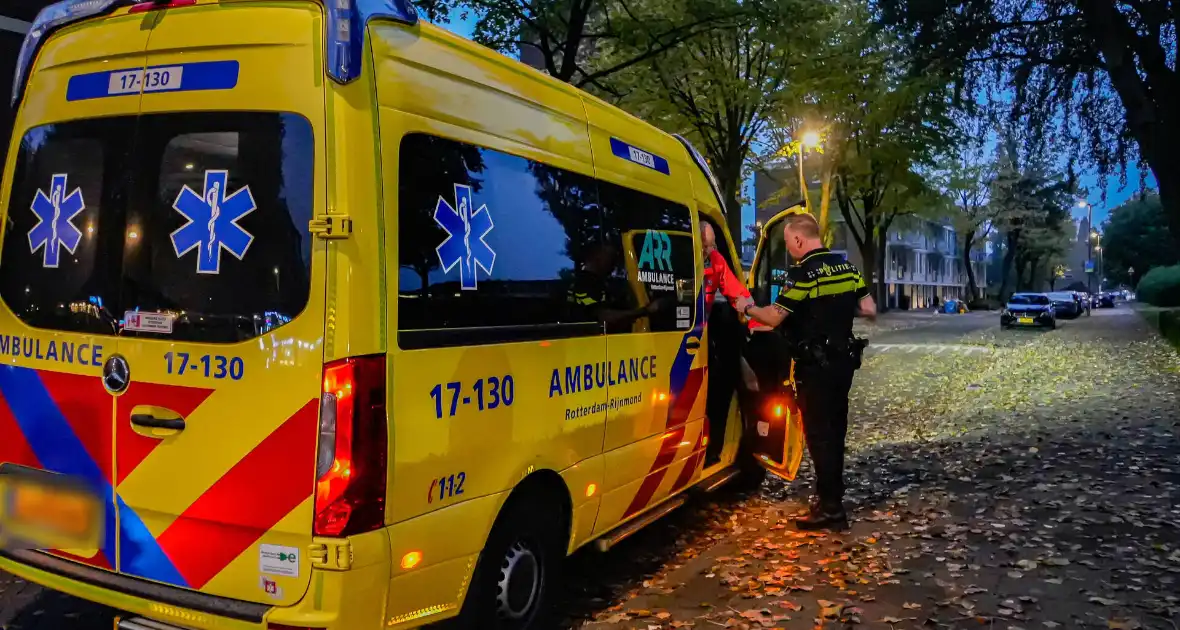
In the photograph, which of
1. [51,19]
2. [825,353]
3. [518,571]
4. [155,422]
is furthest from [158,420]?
[825,353]

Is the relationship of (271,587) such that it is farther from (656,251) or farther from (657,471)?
(656,251)

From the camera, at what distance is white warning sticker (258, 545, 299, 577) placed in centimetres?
287

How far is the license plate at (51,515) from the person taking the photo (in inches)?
126

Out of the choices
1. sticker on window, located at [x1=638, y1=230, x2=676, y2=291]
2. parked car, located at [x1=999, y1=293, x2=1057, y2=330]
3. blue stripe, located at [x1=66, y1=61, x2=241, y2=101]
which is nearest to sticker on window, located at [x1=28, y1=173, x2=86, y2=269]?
blue stripe, located at [x1=66, y1=61, x2=241, y2=101]

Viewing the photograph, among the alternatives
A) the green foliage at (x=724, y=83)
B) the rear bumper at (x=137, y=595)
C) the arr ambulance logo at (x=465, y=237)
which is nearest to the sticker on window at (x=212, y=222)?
the arr ambulance logo at (x=465, y=237)

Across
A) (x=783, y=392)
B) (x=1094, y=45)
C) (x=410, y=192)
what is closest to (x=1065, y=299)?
(x=1094, y=45)

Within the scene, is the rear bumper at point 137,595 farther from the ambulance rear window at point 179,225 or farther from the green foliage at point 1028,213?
the green foliage at point 1028,213

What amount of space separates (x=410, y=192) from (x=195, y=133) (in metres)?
0.79

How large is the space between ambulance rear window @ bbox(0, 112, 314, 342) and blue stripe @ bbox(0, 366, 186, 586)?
29 cm

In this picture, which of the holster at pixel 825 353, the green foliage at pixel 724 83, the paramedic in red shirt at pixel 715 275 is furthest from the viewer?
the green foliage at pixel 724 83

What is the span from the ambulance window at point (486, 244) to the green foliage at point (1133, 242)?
253ft

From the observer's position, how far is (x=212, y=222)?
3.00 m

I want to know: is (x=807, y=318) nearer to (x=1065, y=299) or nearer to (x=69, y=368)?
(x=69, y=368)

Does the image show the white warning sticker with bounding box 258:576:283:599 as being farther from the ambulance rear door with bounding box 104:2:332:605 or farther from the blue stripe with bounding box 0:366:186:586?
the blue stripe with bounding box 0:366:186:586
